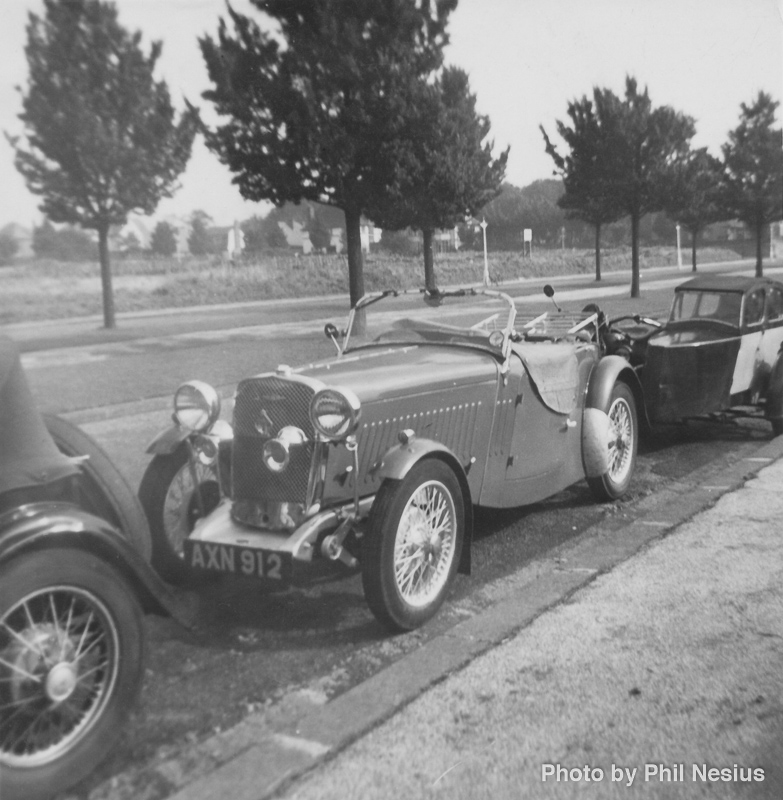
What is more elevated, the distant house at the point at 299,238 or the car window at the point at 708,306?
the distant house at the point at 299,238

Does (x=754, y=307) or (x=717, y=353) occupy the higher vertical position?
(x=754, y=307)

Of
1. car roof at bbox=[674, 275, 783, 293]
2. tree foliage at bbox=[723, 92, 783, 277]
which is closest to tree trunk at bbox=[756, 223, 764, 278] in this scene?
tree foliage at bbox=[723, 92, 783, 277]

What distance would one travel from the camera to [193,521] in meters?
4.17

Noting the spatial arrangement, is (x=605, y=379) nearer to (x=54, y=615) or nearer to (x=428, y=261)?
(x=428, y=261)

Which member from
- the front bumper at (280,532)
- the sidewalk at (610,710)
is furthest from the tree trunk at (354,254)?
the sidewalk at (610,710)

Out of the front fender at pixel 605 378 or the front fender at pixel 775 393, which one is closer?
the front fender at pixel 605 378

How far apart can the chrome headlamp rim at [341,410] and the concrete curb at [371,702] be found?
0.90m

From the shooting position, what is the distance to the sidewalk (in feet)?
8.03

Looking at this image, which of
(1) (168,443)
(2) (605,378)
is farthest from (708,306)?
(1) (168,443)

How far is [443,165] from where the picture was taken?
8438mm

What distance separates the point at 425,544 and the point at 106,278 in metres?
3.52

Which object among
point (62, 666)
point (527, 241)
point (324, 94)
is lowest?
point (62, 666)

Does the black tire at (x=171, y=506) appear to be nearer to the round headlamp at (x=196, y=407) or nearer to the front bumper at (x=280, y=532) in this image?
the round headlamp at (x=196, y=407)

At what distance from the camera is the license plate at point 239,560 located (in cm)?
346
